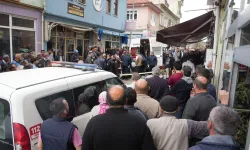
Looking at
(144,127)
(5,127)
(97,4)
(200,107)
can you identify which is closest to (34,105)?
(5,127)

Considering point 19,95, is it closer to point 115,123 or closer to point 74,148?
point 74,148

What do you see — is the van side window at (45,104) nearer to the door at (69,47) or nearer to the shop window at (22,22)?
the shop window at (22,22)

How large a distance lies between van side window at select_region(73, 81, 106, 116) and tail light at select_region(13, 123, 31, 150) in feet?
2.74

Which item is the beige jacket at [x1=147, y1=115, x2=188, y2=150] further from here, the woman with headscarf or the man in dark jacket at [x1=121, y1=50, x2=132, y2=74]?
the man in dark jacket at [x1=121, y1=50, x2=132, y2=74]

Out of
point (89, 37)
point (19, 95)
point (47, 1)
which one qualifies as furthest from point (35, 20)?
point (19, 95)

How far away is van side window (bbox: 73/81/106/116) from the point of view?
301 centimetres

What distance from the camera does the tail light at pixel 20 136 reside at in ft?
7.35

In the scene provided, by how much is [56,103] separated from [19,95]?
393 mm

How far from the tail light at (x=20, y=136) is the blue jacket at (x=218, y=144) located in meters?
1.77

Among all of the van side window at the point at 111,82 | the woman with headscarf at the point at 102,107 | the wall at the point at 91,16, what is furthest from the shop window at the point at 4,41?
the woman with headscarf at the point at 102,107

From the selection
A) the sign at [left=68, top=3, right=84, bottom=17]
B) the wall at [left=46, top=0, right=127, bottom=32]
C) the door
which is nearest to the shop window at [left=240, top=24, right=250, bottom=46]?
the wall at [left=46, top=0, right=127, bottom=32]

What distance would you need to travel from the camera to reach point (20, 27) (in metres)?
10.2

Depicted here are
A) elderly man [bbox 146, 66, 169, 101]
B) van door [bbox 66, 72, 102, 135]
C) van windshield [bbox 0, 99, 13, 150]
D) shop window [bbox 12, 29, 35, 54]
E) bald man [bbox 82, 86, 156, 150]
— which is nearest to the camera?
bald man [bbox 82, 86, 156, 150]

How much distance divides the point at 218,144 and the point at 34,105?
1.89 m
